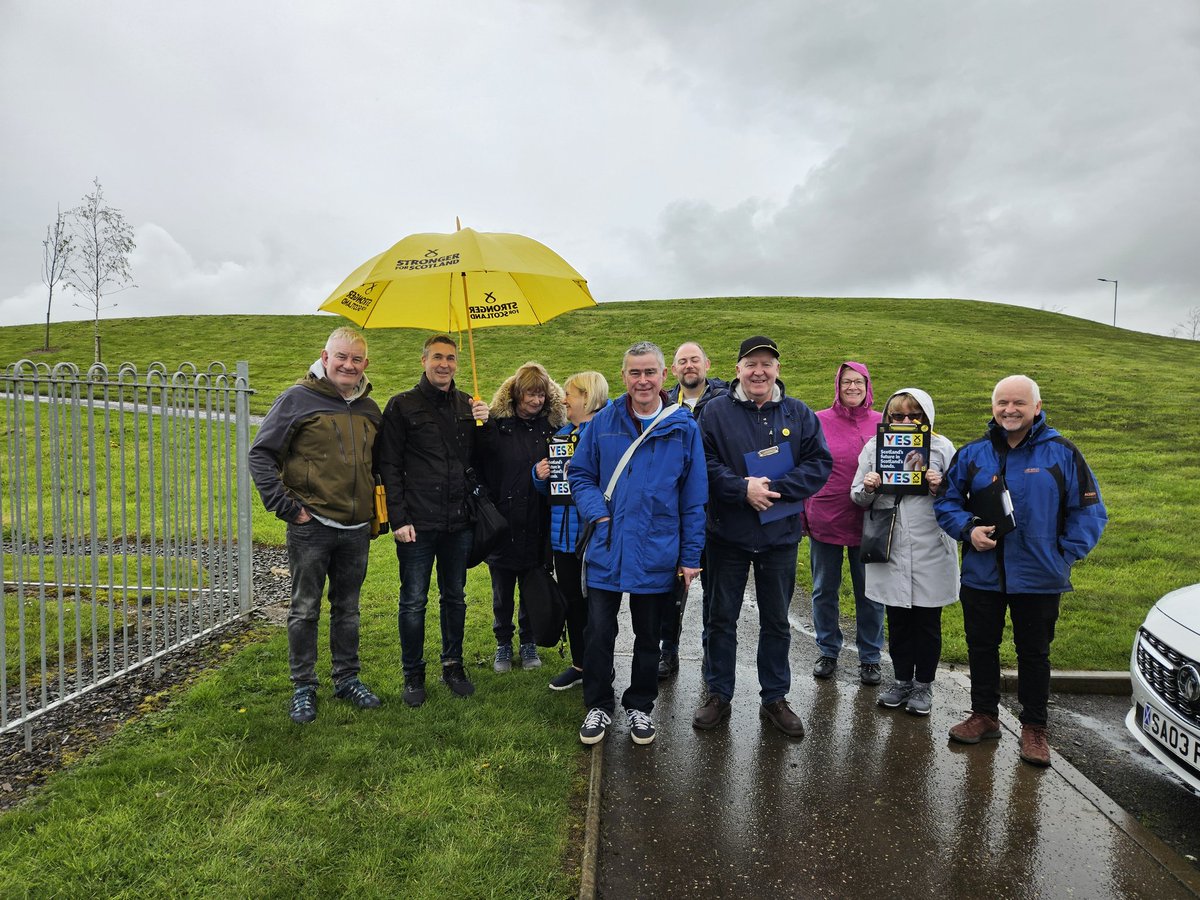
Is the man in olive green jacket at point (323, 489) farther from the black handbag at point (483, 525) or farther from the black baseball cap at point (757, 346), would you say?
the black baseball cap at point (757, 346)

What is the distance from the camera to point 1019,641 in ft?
14.0

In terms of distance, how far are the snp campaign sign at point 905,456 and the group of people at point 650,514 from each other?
0.07m

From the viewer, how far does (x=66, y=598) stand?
759cm

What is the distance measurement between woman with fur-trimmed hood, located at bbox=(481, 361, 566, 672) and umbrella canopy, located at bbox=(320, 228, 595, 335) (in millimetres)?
496

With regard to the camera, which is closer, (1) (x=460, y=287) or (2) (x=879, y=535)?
(2) (x=879, y=535)

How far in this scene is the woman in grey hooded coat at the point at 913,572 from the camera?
4.62 m

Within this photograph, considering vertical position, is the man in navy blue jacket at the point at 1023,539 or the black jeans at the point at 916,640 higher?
the man in navy blue jacket at the point at 1023,539

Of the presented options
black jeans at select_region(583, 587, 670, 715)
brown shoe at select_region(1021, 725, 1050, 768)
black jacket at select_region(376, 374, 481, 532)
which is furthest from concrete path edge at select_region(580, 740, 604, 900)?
brown shoe at select_region(1021, 725, 1050, 768)

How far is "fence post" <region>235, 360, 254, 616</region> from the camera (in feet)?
21.0

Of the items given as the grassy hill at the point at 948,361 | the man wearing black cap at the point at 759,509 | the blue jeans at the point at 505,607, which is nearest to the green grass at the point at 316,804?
the blue jeans at the point at 505,607

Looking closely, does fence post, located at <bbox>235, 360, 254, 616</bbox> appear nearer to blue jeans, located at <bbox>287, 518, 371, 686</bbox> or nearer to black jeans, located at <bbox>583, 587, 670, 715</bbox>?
blue jeans, located at <bbox>287, 518, 371, 686</bbox>

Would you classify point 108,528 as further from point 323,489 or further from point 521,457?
point 521,457

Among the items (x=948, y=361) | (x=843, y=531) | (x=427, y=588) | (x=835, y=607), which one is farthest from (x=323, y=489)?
(x=948, y=361)

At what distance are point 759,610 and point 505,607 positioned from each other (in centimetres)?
195
